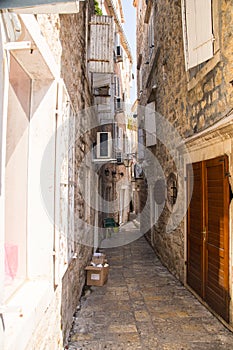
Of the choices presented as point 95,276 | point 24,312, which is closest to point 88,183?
point 95,276

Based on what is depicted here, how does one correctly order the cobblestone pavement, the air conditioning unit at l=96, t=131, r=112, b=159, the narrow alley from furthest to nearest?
the air conditioning unit at l=96, t=131, r=112, b=159
the cobblestone pavement
the narrow alley

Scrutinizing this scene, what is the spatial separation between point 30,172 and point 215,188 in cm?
288

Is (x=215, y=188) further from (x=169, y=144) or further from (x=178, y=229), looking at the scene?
(x=169, y=144)

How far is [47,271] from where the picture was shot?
7.67ft

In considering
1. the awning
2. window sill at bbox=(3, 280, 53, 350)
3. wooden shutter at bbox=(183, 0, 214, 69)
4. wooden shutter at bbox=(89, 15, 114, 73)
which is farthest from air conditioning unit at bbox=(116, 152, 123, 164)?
the awning

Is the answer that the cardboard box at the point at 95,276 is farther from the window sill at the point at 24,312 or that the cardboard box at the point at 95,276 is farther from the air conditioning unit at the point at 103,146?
the window sill at the point at 24,312

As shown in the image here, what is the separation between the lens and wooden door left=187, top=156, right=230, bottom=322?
3859mm

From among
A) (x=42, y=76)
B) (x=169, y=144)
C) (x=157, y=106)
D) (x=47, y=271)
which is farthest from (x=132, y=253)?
(x=42, y=76)

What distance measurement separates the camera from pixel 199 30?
4480mm

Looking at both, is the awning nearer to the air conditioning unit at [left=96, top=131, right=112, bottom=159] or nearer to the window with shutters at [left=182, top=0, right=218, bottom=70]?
the window with shutters at [left=182, top=0, right=218, bottom=70]

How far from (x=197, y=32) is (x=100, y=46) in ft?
8.04

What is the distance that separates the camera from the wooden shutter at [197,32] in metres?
4.21

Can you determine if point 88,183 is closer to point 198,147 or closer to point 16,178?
point 198,147

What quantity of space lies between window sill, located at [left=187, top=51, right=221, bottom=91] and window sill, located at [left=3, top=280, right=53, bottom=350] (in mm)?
3679
